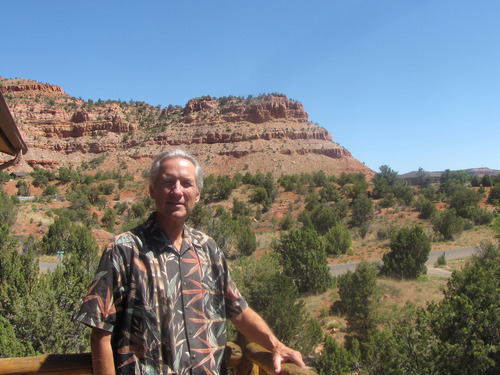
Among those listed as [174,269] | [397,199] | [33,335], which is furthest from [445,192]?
[174,269]

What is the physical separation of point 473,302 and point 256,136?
54402mm

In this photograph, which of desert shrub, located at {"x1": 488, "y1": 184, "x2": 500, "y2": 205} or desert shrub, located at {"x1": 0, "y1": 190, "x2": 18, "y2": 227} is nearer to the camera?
desert shrub, located at {"x1": 0, "y1": 190, "x2": 18, "y2": 227}

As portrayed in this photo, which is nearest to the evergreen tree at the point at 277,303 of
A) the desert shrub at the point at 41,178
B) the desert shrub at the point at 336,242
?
the desert shrub at the point at 336,242

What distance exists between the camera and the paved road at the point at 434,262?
2020 centimetres

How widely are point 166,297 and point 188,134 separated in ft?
209

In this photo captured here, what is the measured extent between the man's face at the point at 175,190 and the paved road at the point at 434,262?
1883 cm

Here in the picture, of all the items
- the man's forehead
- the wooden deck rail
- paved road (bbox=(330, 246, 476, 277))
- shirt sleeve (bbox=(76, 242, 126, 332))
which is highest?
the man's forehead

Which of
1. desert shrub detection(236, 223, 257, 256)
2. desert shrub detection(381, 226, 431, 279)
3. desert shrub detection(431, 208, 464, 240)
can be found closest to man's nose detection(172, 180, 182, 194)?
desert shrub detection(381, 226, 431, 279)

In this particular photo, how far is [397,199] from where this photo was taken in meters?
37.9

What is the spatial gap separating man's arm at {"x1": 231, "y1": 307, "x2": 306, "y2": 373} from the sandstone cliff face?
53.2m

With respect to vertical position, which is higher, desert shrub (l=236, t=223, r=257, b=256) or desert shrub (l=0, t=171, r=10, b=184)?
desert shrub (l=0, t=171, r=10, b=184)

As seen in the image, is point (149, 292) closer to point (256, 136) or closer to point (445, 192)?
point (445, 192)

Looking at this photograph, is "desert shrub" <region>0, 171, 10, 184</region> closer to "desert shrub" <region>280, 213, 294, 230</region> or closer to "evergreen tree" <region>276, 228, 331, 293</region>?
"desert shrub" <region>280, 213, 294, 230</region>

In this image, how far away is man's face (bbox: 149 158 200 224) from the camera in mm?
Result: 1708
